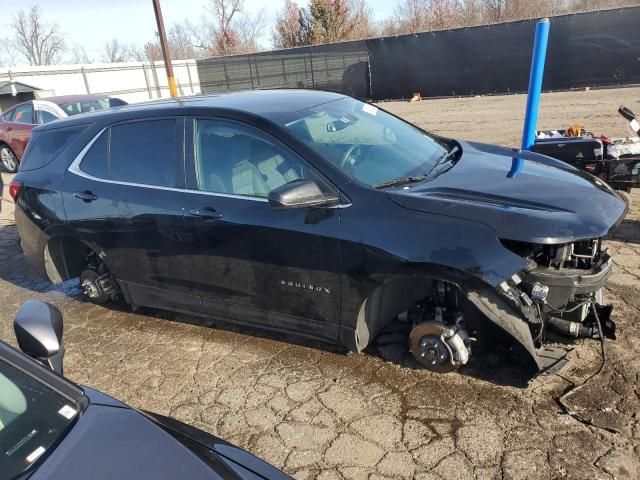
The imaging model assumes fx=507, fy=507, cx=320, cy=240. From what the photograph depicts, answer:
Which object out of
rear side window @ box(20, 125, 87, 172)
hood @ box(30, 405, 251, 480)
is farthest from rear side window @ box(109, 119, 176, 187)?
hood @ box(30, 405, 251, 480)

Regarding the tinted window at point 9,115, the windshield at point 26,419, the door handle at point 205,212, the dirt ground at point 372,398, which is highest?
the tinted window at point 9,115

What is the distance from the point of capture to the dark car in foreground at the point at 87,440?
1539mm

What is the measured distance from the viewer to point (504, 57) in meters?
18.5

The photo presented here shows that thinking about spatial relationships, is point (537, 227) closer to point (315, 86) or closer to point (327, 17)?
point (315, 86)

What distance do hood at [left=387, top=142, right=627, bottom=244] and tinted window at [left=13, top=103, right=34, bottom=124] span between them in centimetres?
1027

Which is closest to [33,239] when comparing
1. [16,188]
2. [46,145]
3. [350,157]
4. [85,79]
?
[16,188]

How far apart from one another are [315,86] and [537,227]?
2243 centimetres

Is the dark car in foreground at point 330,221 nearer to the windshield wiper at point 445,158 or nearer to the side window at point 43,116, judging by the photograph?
the windshield wiper at point 445,158

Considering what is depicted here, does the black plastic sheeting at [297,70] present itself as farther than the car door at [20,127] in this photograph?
Yes

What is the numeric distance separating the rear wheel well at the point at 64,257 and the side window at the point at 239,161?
1.67m

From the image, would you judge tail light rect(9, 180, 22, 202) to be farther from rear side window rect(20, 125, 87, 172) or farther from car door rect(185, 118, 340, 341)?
car door rect(185, 118, 340, 341)

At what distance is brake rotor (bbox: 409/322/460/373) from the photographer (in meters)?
2.95

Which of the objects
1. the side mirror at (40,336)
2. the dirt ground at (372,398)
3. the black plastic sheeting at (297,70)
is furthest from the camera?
the black plastic sheeting at (297,70)

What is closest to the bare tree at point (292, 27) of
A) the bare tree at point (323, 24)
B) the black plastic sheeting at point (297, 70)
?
the bare tree at point (323, 24)
